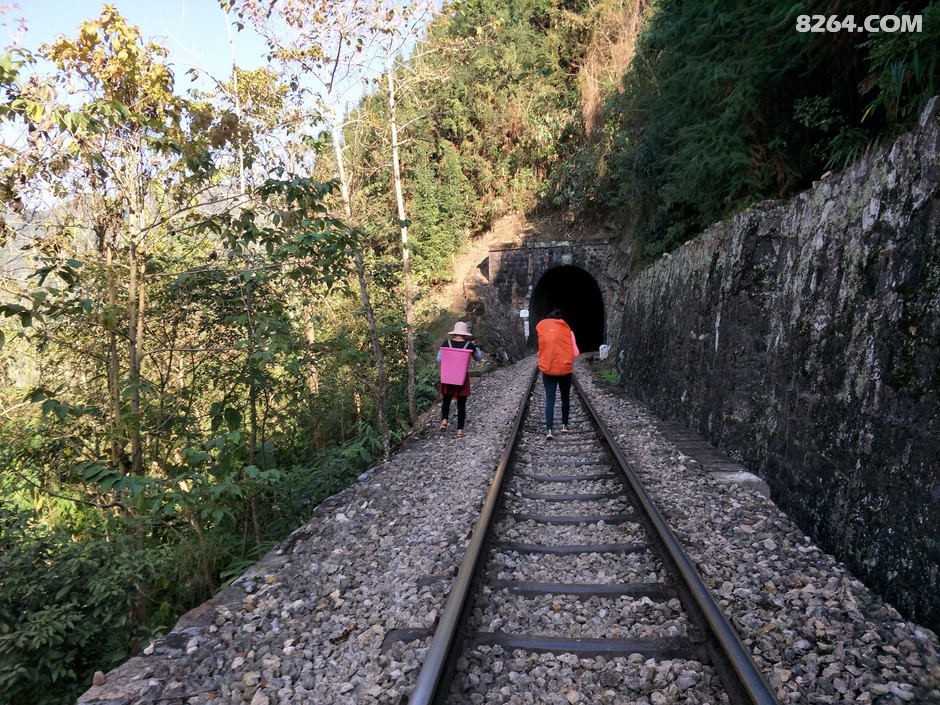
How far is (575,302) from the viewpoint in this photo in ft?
104

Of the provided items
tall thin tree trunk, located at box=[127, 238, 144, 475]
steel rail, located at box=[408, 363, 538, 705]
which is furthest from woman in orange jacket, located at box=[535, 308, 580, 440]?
tall thin tree trunk, located at box=[127, 238, 144, 475]

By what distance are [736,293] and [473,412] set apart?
5175 mm

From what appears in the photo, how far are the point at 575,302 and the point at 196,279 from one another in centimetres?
2791

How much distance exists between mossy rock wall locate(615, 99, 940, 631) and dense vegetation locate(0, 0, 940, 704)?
124 centimetres

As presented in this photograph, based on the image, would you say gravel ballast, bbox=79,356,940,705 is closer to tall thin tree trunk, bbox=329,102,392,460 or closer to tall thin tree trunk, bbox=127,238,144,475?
tall thin tree trunk, bbox=127,238,144,475

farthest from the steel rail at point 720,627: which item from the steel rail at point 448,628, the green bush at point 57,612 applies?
the green bush at point 57,612

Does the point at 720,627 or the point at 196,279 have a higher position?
the point at 196,279

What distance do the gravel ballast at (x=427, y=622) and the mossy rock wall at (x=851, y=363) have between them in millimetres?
303

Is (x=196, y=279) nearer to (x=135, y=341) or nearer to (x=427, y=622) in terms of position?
(x=135, y=341)

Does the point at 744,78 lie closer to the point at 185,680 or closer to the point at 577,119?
the point at 185,680

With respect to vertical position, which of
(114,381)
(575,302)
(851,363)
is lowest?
(114,381)

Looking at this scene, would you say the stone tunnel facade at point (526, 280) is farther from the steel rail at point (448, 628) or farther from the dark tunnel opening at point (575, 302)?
the steel rail at point (448, 628)

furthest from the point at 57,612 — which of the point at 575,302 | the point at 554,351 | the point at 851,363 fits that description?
the point at 575,302

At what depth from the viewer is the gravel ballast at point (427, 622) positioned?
2.51 m
